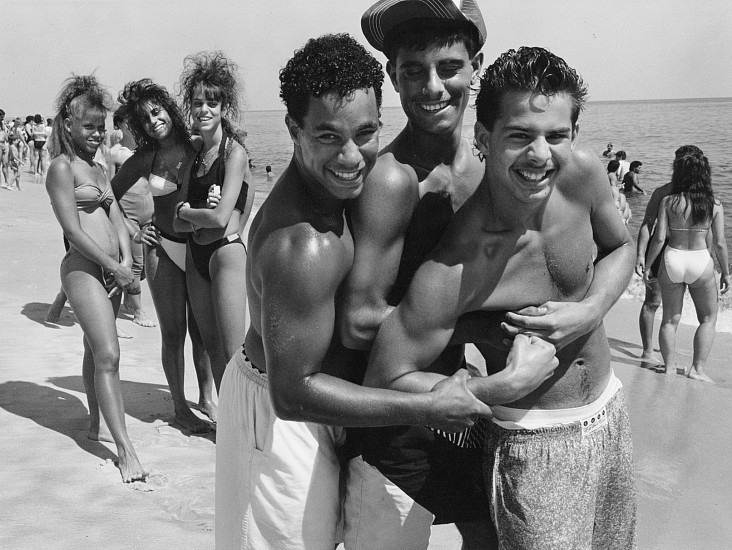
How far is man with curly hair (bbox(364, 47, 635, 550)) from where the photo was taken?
7.75 feet

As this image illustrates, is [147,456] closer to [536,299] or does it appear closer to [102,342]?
[102,342]

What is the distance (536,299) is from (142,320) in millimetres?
5945

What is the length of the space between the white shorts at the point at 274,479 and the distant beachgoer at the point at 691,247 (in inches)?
208

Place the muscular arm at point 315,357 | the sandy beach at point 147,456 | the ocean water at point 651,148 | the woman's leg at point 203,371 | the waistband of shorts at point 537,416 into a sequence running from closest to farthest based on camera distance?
1. the muscular arm at point 315,357
2. the waistband of shorts at point 537,416
3. the sandy beach at point 147,456
4. the woman's leg at point 203,371
5. the ocean water at point 651,148

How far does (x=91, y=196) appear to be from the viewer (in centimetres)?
483

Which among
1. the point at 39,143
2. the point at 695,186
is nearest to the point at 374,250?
the point at 695,186

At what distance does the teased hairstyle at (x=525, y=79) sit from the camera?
2.36 meters

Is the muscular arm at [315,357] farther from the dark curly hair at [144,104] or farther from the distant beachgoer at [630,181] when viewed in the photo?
the distant beachgoer at [630,181]

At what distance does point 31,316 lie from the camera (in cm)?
777

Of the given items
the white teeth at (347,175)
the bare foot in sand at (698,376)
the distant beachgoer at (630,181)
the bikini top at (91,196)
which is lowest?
the bare foot in sand at (698,376)

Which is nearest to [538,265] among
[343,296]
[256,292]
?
[343,296]

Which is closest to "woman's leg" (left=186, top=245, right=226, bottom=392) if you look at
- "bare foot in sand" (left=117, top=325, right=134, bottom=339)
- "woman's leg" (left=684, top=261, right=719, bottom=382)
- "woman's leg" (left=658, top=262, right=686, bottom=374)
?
"bare foot in sand" (left=117, top=325, right=134, bottom=339)

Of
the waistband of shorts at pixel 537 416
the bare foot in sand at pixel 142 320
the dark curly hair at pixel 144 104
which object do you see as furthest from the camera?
the bare foot in sand at pixel 142 320

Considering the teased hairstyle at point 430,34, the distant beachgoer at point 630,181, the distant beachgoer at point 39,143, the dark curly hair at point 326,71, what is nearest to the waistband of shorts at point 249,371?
the dark curly hair at point 326,71
